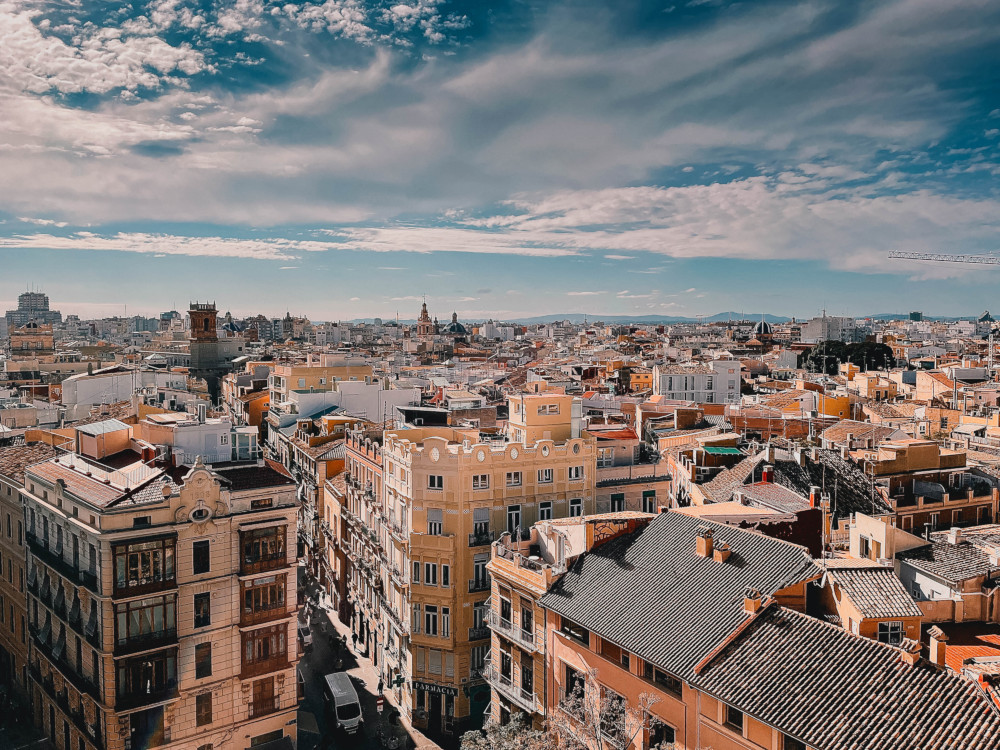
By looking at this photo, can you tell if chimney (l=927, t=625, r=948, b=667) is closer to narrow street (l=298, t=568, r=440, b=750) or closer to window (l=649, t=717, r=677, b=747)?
window (l=649, t=717, r=677, b=747)

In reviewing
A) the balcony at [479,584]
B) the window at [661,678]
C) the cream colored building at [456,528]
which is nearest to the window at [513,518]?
the cream colored building at [456,528]

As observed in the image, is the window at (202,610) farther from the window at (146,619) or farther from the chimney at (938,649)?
the chimney at (938,649)

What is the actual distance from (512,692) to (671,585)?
29.1 ft

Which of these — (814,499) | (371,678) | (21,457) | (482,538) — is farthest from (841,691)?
(21,457)

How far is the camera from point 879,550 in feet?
90.3

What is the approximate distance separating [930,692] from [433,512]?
69.3ft

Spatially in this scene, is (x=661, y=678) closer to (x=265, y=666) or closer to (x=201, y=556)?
(x=265, y=666)

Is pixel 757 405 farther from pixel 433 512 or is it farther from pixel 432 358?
pixel 432 358

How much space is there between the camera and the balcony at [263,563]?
96.1 feet

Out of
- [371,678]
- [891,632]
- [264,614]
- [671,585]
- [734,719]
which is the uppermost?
[671,585]

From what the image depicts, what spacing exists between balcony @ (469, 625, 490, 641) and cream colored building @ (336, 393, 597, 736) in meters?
0.04

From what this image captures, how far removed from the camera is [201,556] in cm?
2828

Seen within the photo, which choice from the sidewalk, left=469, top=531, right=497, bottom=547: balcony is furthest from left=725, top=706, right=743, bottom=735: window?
the sidewalk

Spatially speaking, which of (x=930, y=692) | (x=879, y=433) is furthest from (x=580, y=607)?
(x=879, y=433)
